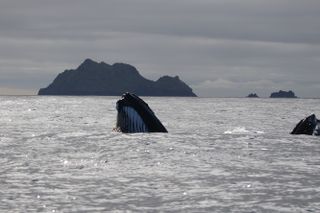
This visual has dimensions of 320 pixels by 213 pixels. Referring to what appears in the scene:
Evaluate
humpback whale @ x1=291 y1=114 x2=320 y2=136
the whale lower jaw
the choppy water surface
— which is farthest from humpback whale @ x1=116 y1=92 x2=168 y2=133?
humpback whale @ x1=291 y1=114 x2=320 y2=136

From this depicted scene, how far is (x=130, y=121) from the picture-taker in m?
44.5

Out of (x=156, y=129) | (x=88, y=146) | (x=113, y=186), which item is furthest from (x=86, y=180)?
(x=156, y=129)

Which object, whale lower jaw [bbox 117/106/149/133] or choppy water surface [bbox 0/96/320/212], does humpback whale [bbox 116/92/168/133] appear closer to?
whale lower jaw [bbox 117/106/149/133]

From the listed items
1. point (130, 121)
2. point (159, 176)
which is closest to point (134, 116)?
point (130, 121)

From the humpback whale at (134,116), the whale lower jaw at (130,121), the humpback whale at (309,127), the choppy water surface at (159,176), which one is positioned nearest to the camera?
the choppy water surface at (159,176)

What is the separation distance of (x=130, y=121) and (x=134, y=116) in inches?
49.4

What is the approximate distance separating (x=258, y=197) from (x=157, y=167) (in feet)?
25.4

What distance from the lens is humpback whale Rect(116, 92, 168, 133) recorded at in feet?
140

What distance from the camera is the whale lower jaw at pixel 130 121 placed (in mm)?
42844

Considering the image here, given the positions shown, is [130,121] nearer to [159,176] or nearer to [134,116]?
[134,116]

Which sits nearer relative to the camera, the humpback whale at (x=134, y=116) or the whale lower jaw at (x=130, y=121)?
the humpback whale at (x=134, y=116)

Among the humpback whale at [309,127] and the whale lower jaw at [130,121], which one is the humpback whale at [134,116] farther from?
the humpback whale at [309,127]

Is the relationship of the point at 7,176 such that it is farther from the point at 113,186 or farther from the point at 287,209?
the point at 287,209

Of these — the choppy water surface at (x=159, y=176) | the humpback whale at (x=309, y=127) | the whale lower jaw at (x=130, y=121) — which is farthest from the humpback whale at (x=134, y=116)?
the humpback whale at (x=309, y=127)
